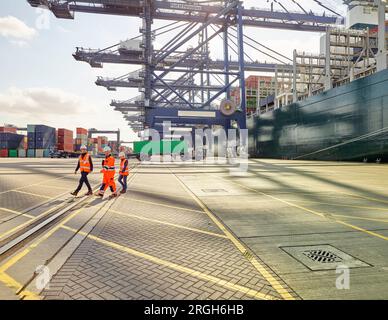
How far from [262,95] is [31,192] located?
5142cm

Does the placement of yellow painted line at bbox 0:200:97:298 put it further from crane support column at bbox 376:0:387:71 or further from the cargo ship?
crane support column at bbox 376:0:387:71

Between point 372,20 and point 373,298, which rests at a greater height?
point 372,20

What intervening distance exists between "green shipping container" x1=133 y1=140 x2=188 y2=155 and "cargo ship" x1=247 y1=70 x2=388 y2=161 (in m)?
14.6

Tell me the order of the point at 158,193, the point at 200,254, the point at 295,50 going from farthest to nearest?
the point at 295,50, the point at 158,193, the point at 200,254

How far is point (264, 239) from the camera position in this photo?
4930mm

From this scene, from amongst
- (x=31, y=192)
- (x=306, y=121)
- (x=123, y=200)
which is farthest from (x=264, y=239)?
(x=306, y=121)

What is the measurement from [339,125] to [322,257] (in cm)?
2609

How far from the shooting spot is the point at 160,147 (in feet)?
136

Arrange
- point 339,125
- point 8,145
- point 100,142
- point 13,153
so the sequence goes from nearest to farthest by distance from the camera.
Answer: point 339,125, point 13,153, point 8,145, point 100,142

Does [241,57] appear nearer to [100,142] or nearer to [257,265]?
[257,265]

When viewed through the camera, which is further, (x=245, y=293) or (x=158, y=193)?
(x=158, y=193)

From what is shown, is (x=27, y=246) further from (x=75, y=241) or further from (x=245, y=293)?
(x=245, y=293)

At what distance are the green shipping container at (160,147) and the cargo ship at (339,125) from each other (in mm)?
14628

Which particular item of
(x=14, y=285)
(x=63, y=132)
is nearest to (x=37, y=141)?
(x=63, y=132)
